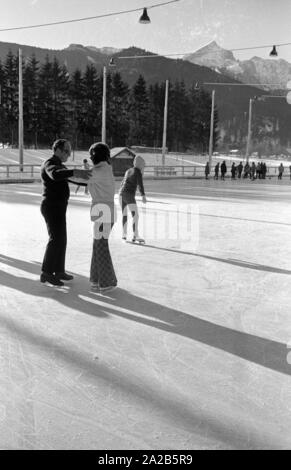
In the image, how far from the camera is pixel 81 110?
71188 mm

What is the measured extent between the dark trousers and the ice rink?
24cm

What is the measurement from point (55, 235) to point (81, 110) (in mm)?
68195

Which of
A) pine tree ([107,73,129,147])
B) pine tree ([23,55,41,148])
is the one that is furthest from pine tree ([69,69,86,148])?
pine tree ([23,55,41,148])

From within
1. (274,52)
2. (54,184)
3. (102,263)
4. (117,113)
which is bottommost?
(102,263)

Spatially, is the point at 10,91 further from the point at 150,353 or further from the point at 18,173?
the point at 150,353

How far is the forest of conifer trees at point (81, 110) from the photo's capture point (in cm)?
6519

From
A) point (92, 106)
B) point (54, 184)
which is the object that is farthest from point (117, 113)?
point (54, 184)

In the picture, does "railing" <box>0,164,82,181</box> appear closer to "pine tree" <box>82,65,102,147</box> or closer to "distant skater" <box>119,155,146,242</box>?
"distant skater" <box>119,155,146,242</box>

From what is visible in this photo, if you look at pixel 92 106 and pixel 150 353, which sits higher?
pixel 92 106

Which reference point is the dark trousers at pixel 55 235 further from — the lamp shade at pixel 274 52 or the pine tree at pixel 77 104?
the pine tree at pixel 77 104

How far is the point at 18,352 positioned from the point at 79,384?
0.69 m

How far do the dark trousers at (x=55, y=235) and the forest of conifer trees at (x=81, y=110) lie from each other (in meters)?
54.3

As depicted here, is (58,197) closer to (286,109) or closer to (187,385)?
(187,385)
